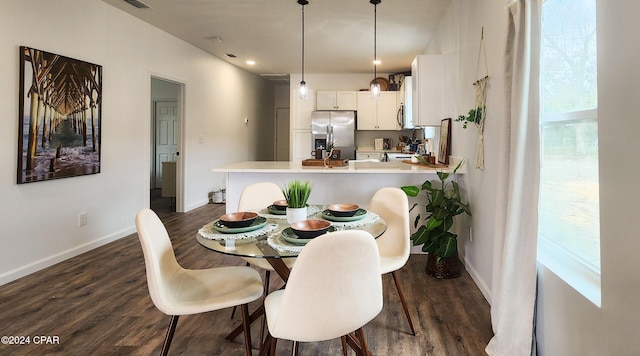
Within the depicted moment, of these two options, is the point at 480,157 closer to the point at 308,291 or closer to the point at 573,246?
the point at 573,246

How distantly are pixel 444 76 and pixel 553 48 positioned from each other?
2149 mm

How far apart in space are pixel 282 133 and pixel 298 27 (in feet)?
15.7

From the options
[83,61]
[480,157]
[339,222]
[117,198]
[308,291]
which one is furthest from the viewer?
[117,198]

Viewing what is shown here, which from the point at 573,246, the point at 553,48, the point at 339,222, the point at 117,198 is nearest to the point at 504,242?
the point at 573,246

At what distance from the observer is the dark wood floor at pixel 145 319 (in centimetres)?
190

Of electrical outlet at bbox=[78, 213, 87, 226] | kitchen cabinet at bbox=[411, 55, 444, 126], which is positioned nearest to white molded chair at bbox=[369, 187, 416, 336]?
kitchen cabinet at bbox=[411, 55, 444, 126]

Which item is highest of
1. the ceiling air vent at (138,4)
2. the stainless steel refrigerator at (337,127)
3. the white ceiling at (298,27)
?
the white ceiling at (298,27)

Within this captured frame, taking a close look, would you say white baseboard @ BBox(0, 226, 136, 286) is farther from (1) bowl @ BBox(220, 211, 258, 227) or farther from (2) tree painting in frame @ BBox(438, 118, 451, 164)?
(2) tree painting in frame @ BBox(438, 118, 451, 164)

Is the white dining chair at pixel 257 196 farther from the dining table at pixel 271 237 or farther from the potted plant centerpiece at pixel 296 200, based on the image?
the potted plant centerpiece at pixel 296 200

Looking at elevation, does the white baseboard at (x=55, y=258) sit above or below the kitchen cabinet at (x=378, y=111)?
below

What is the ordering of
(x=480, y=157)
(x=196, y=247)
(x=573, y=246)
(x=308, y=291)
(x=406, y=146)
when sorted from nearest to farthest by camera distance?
(x=308, y=291), (x=573, y=246), (x=480, y=157), (x=196, y=247), (x=406, y=146)

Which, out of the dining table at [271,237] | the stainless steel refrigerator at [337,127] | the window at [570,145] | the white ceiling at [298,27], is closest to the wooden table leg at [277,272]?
the dining table at [271,237]

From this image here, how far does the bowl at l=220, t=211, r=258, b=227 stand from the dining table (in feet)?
0.07

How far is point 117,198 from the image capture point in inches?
158
